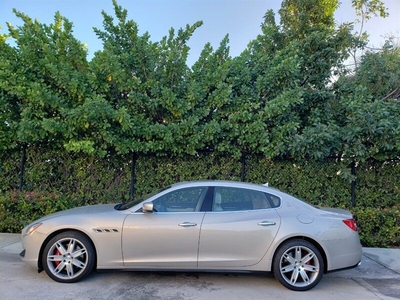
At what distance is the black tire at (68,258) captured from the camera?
4621 mm

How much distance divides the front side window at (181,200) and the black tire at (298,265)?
130cm

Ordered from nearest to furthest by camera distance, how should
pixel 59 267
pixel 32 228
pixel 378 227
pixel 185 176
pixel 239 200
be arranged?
pixel 59 267 < pixel 32 228 < pixel 239 200 < pixel 378 227 < pixel 185 176

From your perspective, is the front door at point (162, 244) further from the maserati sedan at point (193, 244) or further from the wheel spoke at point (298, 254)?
the wheel spoke at point (298, 254)

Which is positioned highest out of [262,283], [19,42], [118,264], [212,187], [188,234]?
[19,42]

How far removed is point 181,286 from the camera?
4.69 meters

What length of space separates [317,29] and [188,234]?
7311 mm

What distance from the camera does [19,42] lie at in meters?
7.78

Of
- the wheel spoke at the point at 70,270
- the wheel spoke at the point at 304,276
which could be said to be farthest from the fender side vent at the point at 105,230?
the wheel spoke at the point at 304,276

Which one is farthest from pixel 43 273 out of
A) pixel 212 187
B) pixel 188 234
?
pixel 212 187

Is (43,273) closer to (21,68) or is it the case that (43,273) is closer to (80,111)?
(80,111)

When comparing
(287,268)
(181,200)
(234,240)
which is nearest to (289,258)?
(287,268)

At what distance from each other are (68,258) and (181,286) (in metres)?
1.57

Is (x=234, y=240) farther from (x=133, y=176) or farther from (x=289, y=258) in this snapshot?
(x=133, y=176)

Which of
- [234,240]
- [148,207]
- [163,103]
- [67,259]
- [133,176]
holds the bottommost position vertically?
[67,259]
